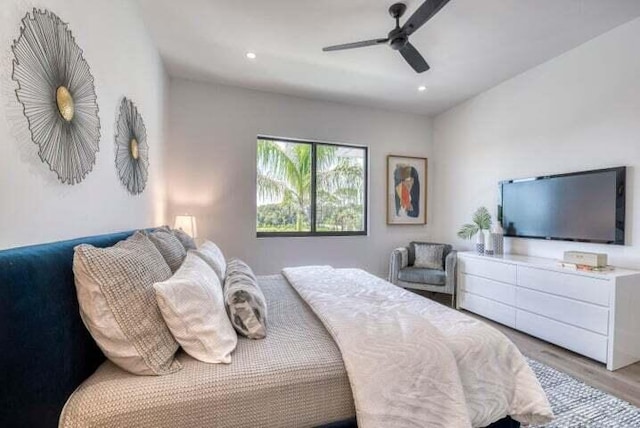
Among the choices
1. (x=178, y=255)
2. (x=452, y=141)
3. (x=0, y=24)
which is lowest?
(x=178, y=255)

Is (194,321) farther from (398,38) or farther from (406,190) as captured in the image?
(406,190)

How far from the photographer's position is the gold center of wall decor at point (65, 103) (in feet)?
4.32

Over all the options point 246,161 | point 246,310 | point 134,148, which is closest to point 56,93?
point 134,148

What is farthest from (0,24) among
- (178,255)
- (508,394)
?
(508,394)

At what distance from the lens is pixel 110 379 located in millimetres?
1029

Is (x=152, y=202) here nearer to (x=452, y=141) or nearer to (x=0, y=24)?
(x=0, y=24)

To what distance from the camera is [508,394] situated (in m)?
1.29

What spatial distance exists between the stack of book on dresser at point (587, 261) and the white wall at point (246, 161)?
223 centimetres

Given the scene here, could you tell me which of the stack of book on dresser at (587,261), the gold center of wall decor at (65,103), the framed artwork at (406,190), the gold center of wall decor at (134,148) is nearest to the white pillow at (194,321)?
the gold center of wall decor at (65,103)

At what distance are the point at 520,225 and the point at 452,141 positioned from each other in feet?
5.42

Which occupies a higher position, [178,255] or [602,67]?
[602,67]

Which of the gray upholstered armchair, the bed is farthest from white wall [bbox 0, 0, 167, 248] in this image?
the gray upholstered armchair

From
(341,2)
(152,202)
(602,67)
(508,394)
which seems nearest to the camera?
(508,394)

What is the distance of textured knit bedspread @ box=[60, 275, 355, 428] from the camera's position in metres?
0.94
